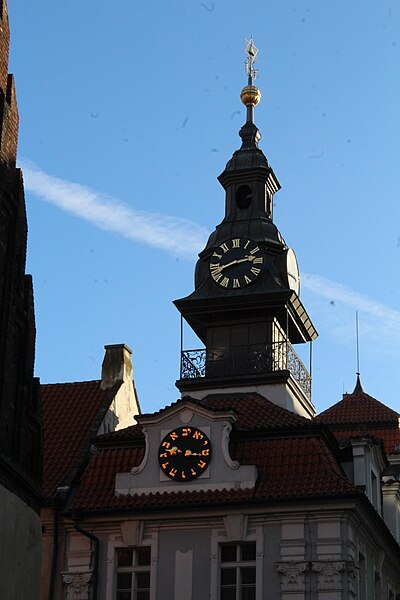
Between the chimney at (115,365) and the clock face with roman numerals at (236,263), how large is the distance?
509 cm

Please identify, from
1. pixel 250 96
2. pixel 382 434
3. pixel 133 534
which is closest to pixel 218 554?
pixel 133 534

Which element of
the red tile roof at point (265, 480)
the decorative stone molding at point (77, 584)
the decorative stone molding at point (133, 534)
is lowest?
the decorative stone molding at point (77, 584)

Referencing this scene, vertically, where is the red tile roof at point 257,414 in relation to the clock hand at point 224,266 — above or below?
below

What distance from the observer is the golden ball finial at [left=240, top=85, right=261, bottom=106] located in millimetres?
53906

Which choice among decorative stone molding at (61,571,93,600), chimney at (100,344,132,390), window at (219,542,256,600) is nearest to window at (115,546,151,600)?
decorative stone molding at (61,571,93,600)

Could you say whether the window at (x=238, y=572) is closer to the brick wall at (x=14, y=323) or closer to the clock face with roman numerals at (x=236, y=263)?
the brick wall at (x=14, y=323)

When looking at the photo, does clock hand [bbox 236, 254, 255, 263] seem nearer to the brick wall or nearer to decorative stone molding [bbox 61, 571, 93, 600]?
decorative stone molding [bbox 61, 571, 93, 600]

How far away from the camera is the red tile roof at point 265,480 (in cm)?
3319

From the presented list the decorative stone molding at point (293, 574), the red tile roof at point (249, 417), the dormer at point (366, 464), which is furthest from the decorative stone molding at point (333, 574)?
the red tile roof at point (249, 417)

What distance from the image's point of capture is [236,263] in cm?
4659

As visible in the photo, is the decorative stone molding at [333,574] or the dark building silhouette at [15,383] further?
the decorative stone molding at [333,574]

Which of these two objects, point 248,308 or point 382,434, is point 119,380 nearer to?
point 248,308

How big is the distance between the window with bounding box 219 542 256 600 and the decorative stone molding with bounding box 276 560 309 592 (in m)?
0.85

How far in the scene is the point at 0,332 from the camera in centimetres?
2623
